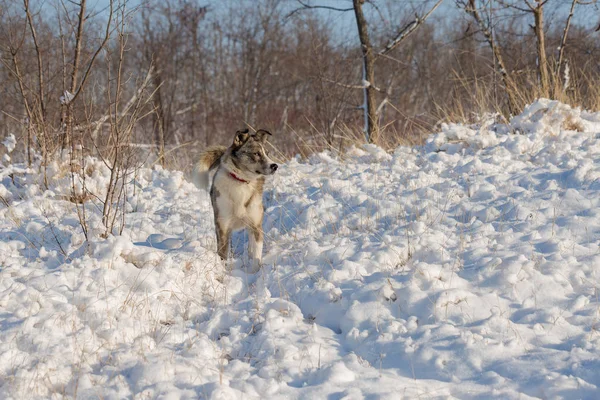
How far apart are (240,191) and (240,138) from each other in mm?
607

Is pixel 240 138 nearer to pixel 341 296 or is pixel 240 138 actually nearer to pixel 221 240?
pixel 221 240

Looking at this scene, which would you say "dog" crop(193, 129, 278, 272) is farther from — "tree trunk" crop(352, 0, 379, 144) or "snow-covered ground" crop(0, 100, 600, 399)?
"tree trunk" crop(352, 0, 379, 144)

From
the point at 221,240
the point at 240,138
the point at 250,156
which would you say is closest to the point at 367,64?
the point at 240,138

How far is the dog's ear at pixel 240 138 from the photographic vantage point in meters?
5.90

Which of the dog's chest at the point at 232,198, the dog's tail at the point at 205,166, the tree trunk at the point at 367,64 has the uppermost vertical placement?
the tree trunk at the point at 367,64

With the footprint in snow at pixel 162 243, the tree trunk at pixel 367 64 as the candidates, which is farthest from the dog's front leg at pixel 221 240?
the tree trunk at pixel 367 64

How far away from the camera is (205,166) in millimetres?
6109

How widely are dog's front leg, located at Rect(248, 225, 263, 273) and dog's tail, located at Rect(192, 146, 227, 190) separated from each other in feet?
2.74

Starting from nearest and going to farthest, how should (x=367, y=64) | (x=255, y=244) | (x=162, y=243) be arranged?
(x=255, y=244), (x=162, y=243), (x=367, y=64)

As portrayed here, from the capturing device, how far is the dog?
570 centimetres

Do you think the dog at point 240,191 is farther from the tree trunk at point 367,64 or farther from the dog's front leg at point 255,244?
the tree trunk at point 367,64

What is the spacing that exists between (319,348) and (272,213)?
11.0 ft

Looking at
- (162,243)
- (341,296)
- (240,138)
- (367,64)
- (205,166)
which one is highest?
(367,64)

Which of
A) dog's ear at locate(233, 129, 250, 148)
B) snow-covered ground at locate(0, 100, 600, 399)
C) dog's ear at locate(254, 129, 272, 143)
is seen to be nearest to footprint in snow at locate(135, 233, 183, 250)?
snow-covered ground at locate(0, 100, 600, 399)
